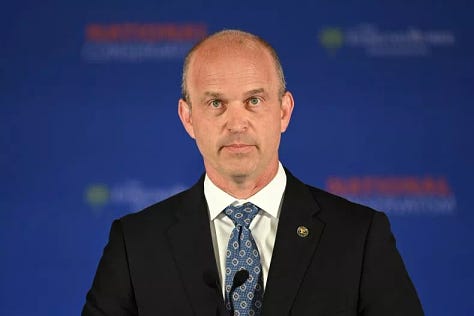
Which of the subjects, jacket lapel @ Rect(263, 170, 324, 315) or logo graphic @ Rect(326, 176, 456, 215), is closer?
jacket lapel @ Rect(263, 170, 324, 315)

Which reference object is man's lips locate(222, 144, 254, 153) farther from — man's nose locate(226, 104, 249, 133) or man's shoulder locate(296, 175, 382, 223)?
man's shoulder locate(296, 175, 382, 223)

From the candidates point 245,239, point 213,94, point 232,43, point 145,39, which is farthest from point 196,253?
point 145,39

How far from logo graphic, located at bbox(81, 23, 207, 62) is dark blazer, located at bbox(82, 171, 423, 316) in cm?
174

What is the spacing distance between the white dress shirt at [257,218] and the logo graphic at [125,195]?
5.28 ft

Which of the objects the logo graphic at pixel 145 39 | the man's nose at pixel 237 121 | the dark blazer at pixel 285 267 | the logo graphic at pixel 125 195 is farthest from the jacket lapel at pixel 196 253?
the logo graphic at pixel 145 39

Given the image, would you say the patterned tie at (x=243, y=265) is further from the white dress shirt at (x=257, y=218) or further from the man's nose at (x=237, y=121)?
the man's nose at (x=237, y=121)

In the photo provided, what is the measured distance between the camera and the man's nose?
5.57 feet

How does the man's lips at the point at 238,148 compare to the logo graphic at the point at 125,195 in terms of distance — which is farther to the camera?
the logo graphic at the point at 125,195

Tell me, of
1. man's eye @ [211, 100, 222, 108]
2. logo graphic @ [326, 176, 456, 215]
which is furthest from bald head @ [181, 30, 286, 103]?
logo graphic @ [326, 176, 456, 215]

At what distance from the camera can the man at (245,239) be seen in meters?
1.69

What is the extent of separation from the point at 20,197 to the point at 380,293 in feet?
7.12

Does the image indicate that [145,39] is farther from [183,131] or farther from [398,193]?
[398,193]

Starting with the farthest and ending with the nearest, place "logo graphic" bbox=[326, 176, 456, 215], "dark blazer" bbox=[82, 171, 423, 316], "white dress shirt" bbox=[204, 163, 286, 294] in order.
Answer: "logo graphic" bbox=[326, 176, 456, 215], "white dress shirt" bbox=[204, 163, 286, 294], "dark blazer" bbox=[82, 171, 423, 316]

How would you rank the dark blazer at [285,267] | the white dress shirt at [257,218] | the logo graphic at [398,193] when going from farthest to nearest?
the logo graphic at [398,193] < the white dress shirt at [257,218] < the dark blazer at [285,267]
